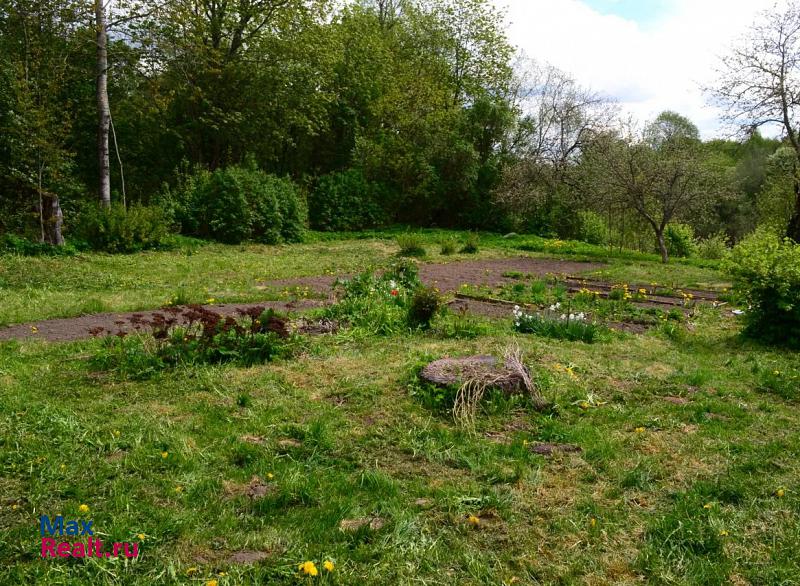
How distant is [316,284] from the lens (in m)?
9.71

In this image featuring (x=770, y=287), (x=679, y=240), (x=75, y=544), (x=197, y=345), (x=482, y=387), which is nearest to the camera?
(x=75, y=544)

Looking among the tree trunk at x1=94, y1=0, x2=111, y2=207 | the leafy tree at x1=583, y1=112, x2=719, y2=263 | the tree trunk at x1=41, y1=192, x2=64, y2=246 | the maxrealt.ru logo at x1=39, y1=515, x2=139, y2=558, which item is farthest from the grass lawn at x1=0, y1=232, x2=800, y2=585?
the tree trunk at x1=94, y1=0, x2=111, y2=207

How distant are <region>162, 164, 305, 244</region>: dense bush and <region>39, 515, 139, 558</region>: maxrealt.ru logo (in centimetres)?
1323

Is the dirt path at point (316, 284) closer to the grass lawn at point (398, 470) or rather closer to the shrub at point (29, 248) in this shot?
the grass lawn at point (398, 470)

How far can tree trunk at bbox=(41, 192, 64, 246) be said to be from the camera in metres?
12.3

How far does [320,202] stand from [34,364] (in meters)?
15.4

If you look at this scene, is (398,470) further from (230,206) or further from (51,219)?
(230,206)

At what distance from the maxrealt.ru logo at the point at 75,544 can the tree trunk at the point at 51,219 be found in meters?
11.2

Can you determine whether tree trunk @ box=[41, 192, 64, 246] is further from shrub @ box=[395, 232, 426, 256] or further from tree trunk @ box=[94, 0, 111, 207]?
shrub @ box=[395, 232, 426, 256]

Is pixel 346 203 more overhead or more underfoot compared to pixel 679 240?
more overhead

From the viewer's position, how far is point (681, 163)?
1336 cm

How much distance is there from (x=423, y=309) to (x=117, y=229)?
8861mm

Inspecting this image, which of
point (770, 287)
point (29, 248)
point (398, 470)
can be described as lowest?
point (398, 470)

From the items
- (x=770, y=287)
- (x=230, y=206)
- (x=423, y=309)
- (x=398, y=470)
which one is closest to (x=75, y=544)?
(x=398, y=470)
